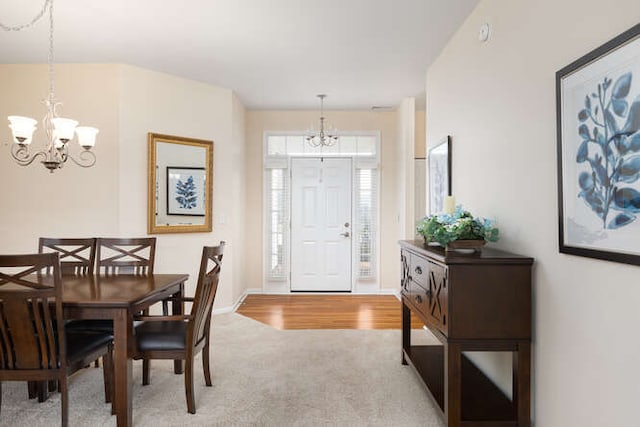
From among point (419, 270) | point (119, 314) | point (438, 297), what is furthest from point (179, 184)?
point (438, 297)

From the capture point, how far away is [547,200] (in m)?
1.95

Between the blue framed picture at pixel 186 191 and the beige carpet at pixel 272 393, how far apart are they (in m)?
1.61

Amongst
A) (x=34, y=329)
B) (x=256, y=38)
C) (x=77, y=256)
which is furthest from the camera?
(x=256, y=38)

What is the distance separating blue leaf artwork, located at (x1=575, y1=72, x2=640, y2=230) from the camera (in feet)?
4.65

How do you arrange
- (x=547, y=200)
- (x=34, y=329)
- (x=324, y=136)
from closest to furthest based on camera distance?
(x=547, y=200) → (x=34, y=329) → (x=324, y=136)

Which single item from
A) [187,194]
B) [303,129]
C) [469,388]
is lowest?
[469,388]

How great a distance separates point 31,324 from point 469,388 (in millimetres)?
2482

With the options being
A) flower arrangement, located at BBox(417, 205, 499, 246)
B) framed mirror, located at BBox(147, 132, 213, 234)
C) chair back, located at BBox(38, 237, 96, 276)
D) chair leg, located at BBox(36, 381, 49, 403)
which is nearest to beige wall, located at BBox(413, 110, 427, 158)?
framed mirror, located at BBox(147, 132, 213, 234)

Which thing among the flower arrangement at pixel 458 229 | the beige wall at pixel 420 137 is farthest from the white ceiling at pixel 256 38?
the flower arrangement at pixel 458 229

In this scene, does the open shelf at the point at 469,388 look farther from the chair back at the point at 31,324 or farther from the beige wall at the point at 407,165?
the beige wall at the point at 407,165

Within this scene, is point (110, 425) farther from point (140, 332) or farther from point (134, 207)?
point (134, 207)

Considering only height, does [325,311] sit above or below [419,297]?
below

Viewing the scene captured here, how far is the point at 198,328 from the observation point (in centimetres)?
246

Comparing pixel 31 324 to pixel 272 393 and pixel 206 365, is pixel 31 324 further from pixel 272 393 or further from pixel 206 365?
pixel 272 393
